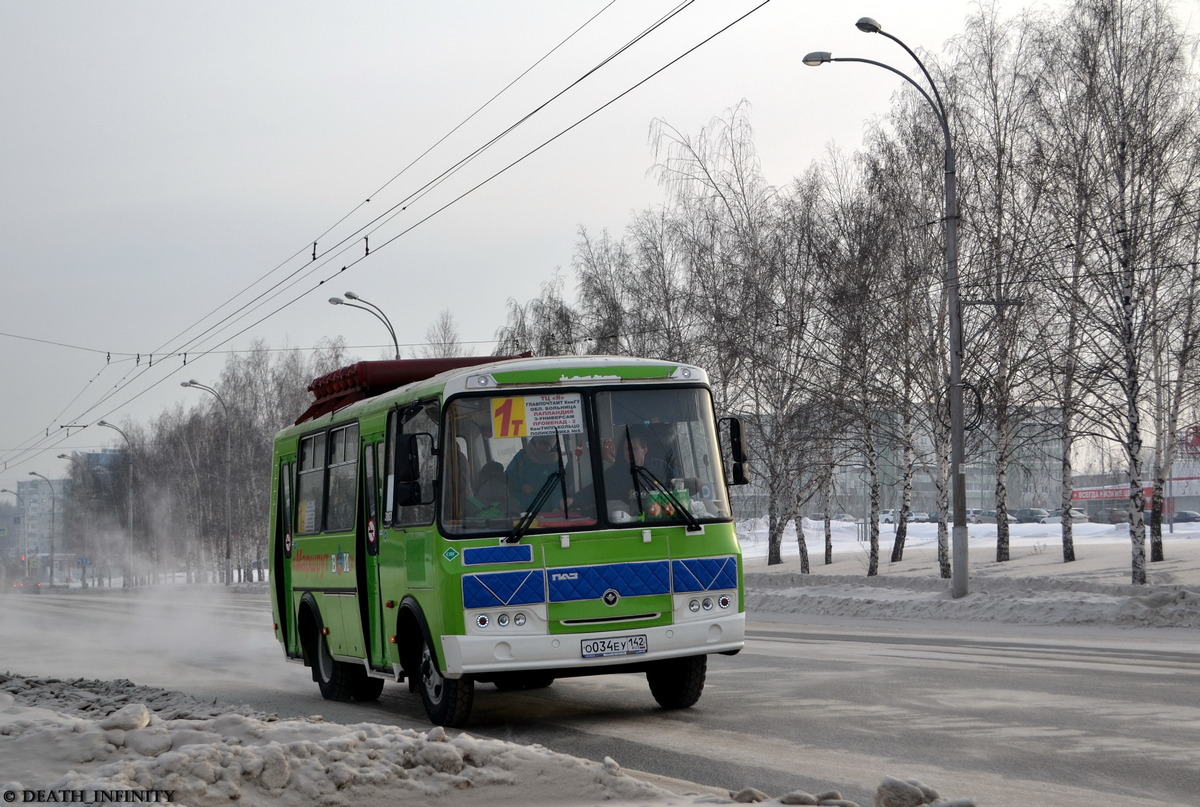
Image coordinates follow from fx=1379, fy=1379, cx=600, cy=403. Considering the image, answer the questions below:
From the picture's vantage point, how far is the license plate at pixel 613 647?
396 inches

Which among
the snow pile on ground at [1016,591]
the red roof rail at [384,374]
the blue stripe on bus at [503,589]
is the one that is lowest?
the snow pile on ground at [1016,591]

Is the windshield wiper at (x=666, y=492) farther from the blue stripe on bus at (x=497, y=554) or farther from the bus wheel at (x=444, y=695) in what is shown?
the bus wheel at (x=444, y=695)

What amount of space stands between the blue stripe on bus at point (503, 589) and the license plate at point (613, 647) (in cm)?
47

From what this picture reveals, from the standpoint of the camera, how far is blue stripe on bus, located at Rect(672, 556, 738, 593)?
10.4 m

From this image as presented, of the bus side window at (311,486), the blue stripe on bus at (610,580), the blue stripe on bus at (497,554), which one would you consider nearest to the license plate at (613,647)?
the blue stripe on bus at (610,580)

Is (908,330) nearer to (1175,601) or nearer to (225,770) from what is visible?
(1175,601)

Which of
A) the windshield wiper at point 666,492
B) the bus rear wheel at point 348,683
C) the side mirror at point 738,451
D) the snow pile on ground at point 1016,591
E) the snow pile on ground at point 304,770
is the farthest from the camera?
the snow pile on ground at point 1016,591

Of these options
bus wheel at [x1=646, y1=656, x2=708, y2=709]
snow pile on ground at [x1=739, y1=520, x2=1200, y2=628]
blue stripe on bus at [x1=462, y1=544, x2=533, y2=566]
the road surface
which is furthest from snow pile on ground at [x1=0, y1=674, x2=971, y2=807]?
snow pile on ground at [x1=739, y1=520, x2=1200, y2=628]

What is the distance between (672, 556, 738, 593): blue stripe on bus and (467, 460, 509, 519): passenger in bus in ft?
Answer: 4.55

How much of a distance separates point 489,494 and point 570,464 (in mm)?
650

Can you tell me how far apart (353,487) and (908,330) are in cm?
2477

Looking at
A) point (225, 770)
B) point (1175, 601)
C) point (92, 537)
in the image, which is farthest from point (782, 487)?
point (92, 537)

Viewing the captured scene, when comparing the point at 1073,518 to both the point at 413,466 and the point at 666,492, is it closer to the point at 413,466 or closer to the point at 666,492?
the point at 666,492

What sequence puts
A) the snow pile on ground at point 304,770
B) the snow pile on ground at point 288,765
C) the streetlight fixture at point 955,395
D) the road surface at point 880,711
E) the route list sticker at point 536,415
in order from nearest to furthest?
1. the snow pile on ground at point 304,770
2. the snow pile on ground at point 288,765
3. the road surface at point 880,711
4. the route list sticker at point 536,415
5. the streetlight fixture at point 955,395
